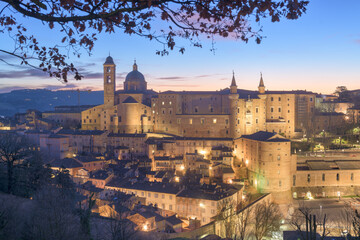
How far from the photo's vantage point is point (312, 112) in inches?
1751

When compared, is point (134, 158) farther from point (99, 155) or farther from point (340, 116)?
point (340, 116)

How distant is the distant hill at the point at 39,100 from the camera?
87.5m

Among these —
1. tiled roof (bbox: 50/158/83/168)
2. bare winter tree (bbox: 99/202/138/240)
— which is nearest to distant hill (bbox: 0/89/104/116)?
tiled roof (bbox: 50/158/83/168)

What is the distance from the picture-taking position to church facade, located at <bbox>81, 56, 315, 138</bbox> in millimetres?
40219

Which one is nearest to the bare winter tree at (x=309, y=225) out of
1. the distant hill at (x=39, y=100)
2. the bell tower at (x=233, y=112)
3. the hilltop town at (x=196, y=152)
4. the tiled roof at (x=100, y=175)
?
the hilltop town at (x=196, y=152)

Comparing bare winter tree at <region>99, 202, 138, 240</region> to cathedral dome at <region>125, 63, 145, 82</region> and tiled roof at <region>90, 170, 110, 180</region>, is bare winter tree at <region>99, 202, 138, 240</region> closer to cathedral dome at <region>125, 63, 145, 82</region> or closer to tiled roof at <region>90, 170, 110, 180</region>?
tiled roof at <region>90, 170, 110, 180</region>

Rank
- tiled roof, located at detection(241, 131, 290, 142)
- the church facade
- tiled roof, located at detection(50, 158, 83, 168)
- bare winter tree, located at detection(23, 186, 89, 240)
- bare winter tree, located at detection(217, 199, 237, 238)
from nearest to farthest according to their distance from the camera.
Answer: bare winter tree, located at detection(23, 186, 89, 240) → bare winter tree, located at detection(217, 199, 237, 238) → tiled roof, located at detection(241, 131, 290, 142) → tiled roof, located at detection(50, 158, 83, 168) → the church facade

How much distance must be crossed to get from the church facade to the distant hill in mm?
49455

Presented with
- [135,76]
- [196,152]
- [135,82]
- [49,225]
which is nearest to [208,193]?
[196,152]

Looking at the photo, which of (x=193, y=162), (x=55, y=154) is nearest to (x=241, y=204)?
(x=193, y=162)

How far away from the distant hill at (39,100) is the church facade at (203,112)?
49.5 meters

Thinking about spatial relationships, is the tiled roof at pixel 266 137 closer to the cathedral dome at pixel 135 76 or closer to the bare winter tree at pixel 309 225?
the bare winter tree at pixel 309 225

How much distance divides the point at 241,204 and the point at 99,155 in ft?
61.1

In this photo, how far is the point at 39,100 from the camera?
319 feet
